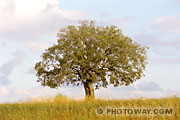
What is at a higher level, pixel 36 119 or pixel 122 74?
pixel 122 74

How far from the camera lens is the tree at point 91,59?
108ft

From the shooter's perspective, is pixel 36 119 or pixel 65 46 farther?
pixel 65 46

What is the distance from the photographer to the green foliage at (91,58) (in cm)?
3275

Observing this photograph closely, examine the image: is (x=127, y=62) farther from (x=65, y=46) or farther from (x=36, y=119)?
(x=36, y=119)

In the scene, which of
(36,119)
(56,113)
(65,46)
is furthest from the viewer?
(65,46)

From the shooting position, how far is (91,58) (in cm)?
3269

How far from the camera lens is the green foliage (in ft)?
107

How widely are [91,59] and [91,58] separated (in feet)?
0.42

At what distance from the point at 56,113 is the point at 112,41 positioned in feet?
59.9

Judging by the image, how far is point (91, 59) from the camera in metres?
32.7

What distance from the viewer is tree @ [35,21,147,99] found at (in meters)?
32.8

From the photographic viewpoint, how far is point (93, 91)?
34.1m

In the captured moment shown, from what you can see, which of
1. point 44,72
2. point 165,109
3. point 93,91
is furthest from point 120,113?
point 44,72

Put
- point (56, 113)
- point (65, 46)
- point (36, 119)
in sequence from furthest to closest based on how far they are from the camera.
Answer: point (65, 46), point (56, 113), point (36, 119)
